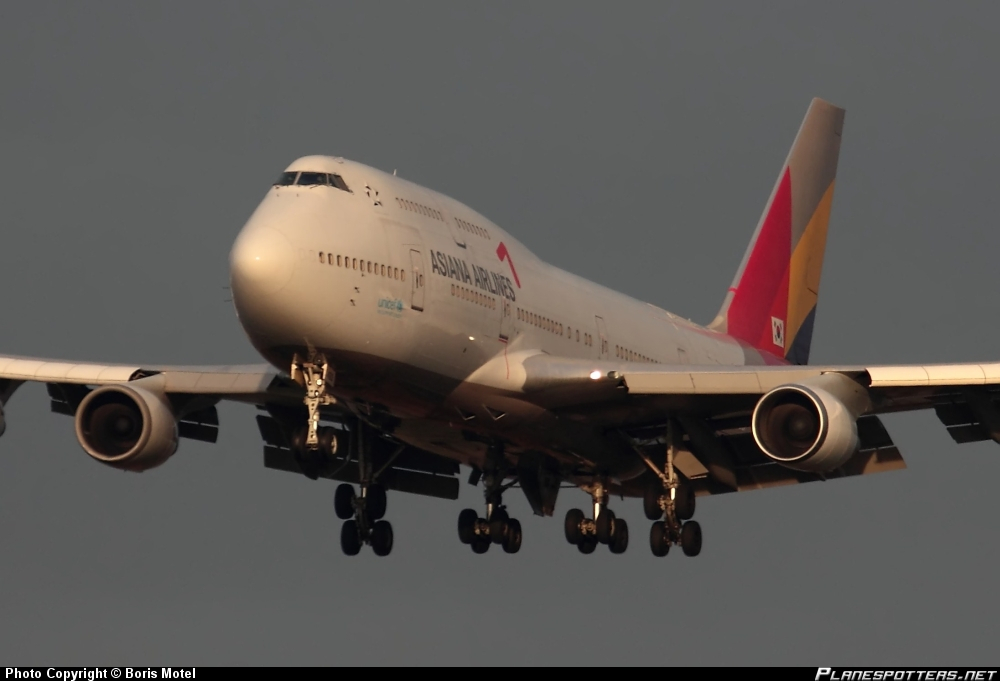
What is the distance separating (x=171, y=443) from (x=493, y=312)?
783 centimetres

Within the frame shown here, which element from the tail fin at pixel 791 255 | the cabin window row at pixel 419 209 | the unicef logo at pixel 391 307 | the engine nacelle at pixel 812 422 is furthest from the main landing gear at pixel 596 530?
the tail fin at pixel 791 255

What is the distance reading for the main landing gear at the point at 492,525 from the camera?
145ft

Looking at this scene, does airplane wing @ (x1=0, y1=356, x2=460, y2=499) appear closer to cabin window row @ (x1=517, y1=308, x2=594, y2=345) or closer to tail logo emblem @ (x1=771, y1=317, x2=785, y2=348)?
cabin window row @ (x1=517, y1=308, x2=594, y2=345)

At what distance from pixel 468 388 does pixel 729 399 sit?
588 cm

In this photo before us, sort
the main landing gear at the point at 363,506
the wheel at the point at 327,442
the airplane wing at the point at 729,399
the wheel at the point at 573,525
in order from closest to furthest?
the wheel at the point at 327,442
the airplane wing at the point at 729,399
the wheel at the point at 573,525
the main landing gear at the point at 363,506

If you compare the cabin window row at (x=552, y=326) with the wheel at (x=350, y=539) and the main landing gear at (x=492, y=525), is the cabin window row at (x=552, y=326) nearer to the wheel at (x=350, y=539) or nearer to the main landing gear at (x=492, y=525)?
the main landing gear at (x=492, y=525)

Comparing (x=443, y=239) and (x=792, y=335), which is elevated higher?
(x=792, y=335)

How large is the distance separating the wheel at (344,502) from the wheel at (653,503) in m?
6.54

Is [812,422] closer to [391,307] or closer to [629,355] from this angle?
[629,355]

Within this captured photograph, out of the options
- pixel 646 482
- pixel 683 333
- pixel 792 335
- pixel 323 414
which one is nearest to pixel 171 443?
pixel 323 414

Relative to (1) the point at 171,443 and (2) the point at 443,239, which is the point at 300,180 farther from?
(1) the point at 171,443

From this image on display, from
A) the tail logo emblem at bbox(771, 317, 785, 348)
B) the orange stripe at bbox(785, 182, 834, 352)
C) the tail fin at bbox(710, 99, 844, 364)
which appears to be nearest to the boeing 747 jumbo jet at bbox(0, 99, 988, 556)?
the tail fin at bbox(710, 99, 844, 364)

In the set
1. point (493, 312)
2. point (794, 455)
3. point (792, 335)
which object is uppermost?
point (792, 335)

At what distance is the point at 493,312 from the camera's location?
127 feet
